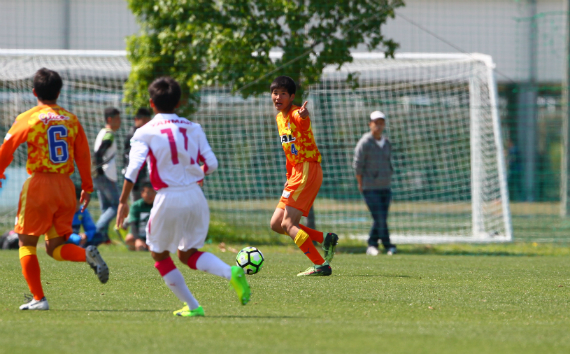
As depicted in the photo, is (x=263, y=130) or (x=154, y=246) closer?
(x=154, y=246)

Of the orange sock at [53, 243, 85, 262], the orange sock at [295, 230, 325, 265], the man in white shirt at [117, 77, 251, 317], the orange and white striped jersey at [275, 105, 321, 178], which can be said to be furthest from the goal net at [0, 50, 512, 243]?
the man in white shirt at [117, 77, 251, 317]

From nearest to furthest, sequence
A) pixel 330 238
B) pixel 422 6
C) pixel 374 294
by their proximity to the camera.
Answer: pixel 374 294, pixel 330 238, pixel 422 6

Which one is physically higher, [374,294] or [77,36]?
[77,36]

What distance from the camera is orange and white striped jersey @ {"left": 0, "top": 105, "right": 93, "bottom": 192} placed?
5109mm

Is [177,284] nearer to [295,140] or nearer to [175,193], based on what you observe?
[175,193]

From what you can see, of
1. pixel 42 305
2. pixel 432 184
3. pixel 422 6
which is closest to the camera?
pixel 42 305

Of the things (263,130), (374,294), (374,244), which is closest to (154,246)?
(374,294)

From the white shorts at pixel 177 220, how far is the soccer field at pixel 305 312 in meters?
0.53

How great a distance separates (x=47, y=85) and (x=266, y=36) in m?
7.00

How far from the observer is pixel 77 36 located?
14664 millimetres

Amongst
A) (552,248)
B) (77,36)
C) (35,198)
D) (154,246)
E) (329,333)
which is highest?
(77,36)

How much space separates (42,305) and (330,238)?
133 inches

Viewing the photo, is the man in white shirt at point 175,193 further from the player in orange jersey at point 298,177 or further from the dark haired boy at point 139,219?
the dark haired boy at point 139,219

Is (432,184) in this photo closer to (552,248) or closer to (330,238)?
(552,248)
